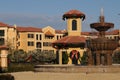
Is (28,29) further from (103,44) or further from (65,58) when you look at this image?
(103,44)

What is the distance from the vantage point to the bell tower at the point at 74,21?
254 ft

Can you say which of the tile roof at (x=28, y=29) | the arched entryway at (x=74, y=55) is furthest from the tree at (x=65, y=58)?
the tile roof at (x=28, y=29)

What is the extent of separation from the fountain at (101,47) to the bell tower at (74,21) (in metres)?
41.5

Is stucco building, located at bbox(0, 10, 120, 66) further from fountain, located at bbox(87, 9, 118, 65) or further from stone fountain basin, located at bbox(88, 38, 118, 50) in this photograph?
stone fountain basin, located at bbox(88, 38, 118, 50)

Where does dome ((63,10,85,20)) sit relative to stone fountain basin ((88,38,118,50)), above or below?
above

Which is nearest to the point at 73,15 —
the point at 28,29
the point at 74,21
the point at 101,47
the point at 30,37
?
the point at 74,21

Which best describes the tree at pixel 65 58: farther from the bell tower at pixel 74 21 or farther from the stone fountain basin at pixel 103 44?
the stone fountain basin at pixel 103 44

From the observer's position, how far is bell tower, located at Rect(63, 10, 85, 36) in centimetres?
7744

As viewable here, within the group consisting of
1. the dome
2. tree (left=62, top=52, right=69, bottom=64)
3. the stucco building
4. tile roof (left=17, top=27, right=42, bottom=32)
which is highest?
the dome

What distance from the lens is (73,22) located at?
256 feet

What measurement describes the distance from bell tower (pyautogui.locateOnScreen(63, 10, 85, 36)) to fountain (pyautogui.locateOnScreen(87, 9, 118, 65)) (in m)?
41.5

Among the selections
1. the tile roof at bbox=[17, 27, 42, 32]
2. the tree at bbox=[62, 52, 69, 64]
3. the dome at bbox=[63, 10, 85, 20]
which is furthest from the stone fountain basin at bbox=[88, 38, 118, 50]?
the tile roof at bbox=[17, 27, 42, 32]

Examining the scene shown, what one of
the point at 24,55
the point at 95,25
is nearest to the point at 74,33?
the point at 24,55

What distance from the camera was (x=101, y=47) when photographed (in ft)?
114
